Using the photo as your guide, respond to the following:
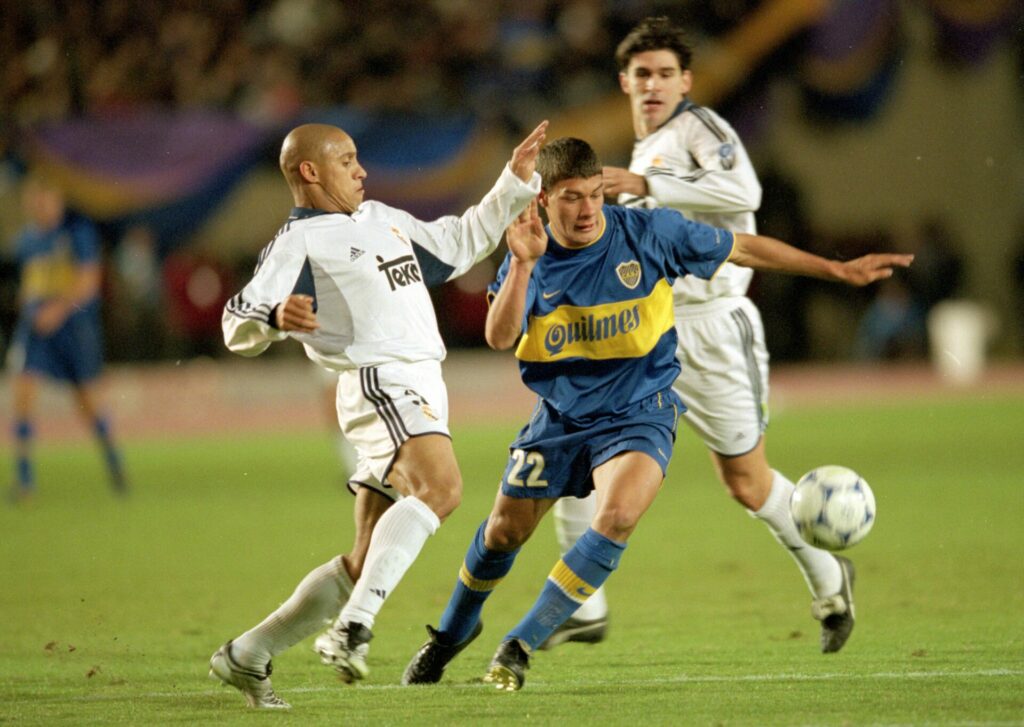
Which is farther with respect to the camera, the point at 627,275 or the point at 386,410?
the point at 627,275

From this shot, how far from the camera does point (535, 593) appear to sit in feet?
26.9

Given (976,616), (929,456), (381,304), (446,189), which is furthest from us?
(446,189)

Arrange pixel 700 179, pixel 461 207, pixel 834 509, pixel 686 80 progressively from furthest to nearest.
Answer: pixel 461 207 < pixel 686 80 < pixel 700 179 < pixel 834 509

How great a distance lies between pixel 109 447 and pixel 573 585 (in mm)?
7884

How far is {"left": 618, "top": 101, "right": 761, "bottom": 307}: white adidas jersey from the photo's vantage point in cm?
653

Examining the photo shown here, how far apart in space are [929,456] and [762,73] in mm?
10066

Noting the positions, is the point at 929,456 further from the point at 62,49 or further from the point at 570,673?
the point at 62,49

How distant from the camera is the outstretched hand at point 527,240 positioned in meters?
5.53

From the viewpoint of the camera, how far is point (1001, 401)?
18.6 metres

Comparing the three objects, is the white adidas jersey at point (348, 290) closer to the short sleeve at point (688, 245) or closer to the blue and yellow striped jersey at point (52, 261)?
the short sleeve at point (688, 245)

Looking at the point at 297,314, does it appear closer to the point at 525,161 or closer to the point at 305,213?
the point at 305,213

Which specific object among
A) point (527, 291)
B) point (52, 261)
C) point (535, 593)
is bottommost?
point (535, 593)

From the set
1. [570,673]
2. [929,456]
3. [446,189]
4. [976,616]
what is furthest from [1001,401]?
[570,673]

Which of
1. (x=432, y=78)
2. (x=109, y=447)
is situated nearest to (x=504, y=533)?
(x=109, y=447)
